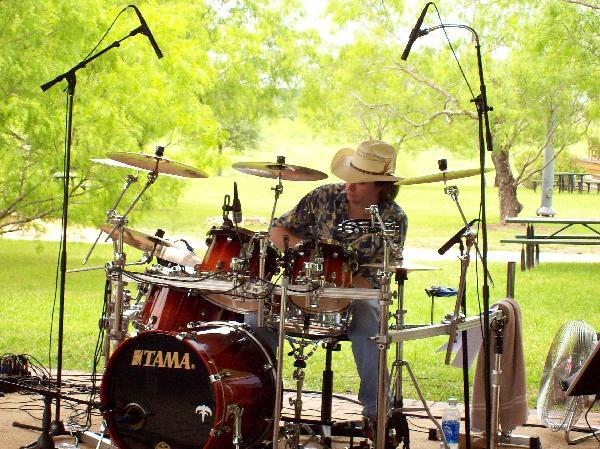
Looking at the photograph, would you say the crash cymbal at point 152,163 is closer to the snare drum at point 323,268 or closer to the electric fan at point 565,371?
the snare drum at point 323,268

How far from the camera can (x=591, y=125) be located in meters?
15.3

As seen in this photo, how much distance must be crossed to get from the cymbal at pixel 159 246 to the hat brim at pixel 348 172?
79cm

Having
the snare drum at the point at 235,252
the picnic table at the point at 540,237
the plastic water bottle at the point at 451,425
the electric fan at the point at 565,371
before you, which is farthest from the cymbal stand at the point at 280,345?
the picnic table at the point at 540,237

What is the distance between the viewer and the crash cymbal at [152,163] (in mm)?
4262

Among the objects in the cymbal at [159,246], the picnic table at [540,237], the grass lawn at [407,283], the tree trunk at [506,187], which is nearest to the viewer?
the cymbal at [159,246]

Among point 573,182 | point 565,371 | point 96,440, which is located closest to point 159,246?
point 96,440

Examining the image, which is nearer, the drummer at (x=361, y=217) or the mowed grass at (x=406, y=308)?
the drummer at (x=361, y=217)

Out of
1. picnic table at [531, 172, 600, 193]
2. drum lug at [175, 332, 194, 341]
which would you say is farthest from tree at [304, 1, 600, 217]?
drum lug at [175, 332, 194, 341]

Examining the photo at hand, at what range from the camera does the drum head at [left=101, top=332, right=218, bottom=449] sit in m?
3.89

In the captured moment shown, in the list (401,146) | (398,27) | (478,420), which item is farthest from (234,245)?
(401,146)

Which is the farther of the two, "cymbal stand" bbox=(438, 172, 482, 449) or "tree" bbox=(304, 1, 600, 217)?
"tree" bbox=(304, 1, 600, 217)

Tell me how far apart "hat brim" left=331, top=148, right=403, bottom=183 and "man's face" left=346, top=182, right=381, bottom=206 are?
38 millimetres

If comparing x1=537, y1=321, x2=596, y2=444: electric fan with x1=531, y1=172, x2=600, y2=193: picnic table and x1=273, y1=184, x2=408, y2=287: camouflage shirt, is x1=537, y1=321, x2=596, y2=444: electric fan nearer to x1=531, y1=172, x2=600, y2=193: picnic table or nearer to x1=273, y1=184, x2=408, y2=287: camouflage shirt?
x1=273, y1=184, x2=408, y2=287: camouflage shirt

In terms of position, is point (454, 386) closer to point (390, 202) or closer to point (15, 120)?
point (390, 202)
